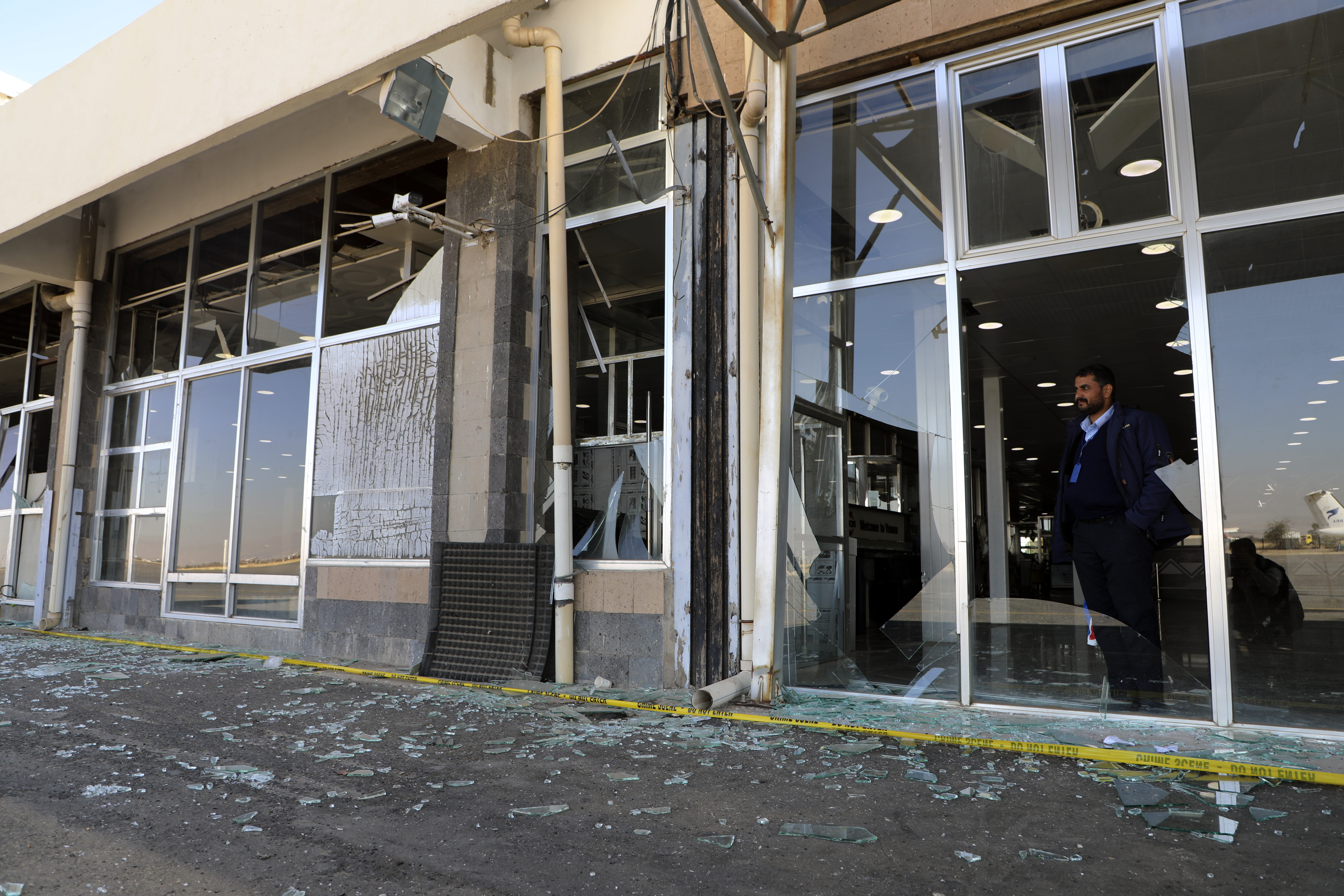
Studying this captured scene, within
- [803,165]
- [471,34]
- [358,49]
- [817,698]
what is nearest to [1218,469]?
[817,698]

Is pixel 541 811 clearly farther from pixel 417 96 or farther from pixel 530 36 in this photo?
pixel 530 36

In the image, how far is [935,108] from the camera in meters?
4.77

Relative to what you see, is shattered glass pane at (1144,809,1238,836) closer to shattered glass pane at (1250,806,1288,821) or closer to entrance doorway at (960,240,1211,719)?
shattered glass pane at (1250,806,1288,821)

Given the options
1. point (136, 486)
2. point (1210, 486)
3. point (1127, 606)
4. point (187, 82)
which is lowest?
point (1127, 606)

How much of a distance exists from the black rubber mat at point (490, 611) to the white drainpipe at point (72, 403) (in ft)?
19.0

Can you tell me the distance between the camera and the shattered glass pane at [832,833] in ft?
8.14

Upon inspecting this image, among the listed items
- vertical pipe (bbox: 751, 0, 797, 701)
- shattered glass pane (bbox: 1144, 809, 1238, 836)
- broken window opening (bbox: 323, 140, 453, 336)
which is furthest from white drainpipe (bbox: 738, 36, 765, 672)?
broken window opening (bbox: 323, 140, 453, 336)

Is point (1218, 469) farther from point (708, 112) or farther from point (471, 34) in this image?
point (471, 34)

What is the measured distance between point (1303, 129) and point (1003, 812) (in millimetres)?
3470

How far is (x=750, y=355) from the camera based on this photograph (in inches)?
193

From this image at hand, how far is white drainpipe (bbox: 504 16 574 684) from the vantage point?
5336 mm

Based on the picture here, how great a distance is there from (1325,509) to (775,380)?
8.43ft

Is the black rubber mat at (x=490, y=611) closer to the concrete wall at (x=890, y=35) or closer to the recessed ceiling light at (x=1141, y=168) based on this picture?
the concrete wall at (x=890, y=35)

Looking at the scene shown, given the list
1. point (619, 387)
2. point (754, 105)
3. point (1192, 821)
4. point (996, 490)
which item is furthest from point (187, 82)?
point (996, 490)
